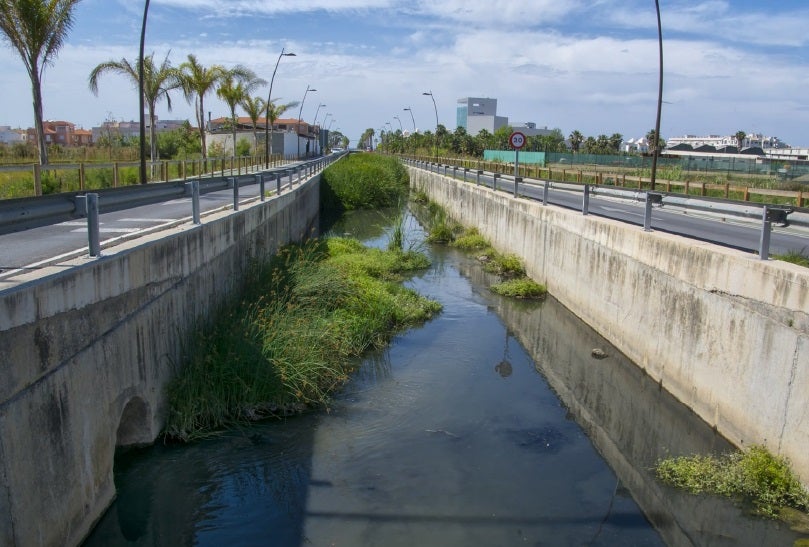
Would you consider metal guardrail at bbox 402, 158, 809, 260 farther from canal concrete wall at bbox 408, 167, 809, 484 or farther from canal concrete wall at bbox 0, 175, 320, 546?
canal concrete wall at bbox 0, 175, 320, 546

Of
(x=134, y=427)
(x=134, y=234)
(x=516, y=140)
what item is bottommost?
(x=134, y=427)

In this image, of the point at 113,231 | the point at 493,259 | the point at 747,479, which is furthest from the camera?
the point at 493,259

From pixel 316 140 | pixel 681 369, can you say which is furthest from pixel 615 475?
pixel 316 140

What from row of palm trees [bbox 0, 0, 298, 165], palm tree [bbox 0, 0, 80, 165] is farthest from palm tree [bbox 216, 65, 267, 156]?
palm tree [bbox 0, 0, 80, 165]

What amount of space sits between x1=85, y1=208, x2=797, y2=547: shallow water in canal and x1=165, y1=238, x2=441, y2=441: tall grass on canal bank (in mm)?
296

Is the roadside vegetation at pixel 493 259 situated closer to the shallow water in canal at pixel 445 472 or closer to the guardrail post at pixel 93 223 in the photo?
the shallow water in canal at pixel 445 472

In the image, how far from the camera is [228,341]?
849 centimetres

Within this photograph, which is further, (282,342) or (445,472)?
(282,342)

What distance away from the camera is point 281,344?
29.6 feet

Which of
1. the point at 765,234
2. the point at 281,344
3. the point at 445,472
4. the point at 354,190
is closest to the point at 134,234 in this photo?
the point at 281,344

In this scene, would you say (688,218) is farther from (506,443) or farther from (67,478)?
(67,478)

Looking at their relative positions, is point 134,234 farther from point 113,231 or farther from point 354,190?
point 354,190

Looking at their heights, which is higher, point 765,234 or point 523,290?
point 765,234

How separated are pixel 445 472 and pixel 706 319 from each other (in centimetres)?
377
